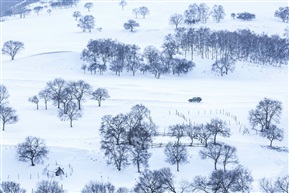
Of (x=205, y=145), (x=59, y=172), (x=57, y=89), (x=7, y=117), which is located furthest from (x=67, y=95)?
(x=205, y=145)

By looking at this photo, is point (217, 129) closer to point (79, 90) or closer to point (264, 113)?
point (264, 113)

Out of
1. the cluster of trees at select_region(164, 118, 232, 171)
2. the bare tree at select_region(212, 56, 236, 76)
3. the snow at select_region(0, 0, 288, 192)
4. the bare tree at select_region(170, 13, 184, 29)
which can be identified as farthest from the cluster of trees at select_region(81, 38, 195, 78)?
the cluster of trees at select_region(164, 118, 232, 171)

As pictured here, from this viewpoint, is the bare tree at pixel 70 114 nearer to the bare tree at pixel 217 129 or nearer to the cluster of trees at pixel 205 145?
the cluster of trees at pixel 205 145

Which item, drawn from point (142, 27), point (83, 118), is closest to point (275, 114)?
point (83, 118)

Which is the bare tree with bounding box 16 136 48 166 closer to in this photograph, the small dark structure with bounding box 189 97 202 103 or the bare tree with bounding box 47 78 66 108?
the bare tree with bounding box 47 78 66 108

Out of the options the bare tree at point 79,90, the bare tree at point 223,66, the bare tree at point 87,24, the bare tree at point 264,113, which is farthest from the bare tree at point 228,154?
the bare tree at point 87,24

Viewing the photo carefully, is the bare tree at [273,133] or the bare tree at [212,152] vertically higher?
the bare tree at [273,133]
